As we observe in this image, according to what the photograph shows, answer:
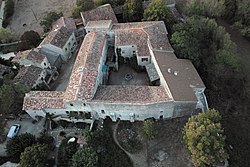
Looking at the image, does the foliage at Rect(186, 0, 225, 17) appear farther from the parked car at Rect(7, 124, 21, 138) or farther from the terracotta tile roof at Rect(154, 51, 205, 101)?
the parked car at Rect(7, 124, 21, 138)

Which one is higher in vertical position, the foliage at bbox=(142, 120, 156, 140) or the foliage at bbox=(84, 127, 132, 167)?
the foliage at bbox=(142, 120, 156, 140)

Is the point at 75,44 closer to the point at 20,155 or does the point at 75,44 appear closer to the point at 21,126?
the point at 21,126

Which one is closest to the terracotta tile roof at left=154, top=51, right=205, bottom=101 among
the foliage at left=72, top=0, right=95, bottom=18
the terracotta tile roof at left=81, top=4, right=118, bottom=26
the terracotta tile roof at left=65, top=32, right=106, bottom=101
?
the terracotta tile roof at left=65, top=32, right=106, bottom=101

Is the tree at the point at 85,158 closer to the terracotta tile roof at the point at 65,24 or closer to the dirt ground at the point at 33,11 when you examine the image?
the terracotta tile roof at the point at 65,24

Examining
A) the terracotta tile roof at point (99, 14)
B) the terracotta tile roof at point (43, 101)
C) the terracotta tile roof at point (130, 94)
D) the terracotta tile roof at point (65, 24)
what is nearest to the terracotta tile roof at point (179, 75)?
the terracotta tile roof at point (130, 94)

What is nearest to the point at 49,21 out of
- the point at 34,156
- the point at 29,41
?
the point at 29,41
